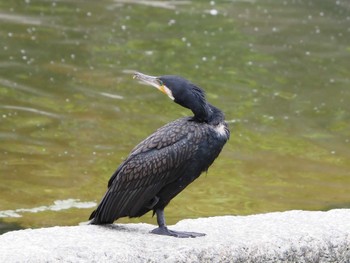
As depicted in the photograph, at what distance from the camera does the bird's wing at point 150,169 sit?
570 cm

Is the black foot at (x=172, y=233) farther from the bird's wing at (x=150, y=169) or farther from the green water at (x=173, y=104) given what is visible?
the green water at (x=173, y=104)

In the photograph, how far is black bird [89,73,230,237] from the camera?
18.7 feet

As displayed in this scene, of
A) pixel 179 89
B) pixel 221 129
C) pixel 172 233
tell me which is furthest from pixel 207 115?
pixel 172 233

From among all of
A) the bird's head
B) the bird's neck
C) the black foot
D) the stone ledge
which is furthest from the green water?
the bird's head

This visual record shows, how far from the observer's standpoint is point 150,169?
5723 mm

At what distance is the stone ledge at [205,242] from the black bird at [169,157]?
20 centimetres

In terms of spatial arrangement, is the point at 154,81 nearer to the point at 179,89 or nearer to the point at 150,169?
the point at 179,89

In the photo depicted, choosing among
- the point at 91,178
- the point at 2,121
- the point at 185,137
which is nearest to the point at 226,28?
the point at 2,121

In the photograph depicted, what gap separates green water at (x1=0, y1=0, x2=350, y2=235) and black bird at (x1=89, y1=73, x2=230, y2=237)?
3.12 m

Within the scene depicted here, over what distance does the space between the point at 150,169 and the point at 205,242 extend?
533 millimetres

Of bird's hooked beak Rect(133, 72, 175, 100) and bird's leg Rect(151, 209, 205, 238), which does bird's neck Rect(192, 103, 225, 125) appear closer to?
bird's hooked beak Rect(133, 72, 175, 100)

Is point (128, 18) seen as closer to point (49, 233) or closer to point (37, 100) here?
point (37, 100)

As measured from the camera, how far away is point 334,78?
14.3 meters

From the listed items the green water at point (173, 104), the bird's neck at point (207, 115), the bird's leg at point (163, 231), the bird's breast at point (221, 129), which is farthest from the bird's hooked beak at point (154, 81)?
the green water at point (173, 104)
